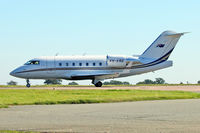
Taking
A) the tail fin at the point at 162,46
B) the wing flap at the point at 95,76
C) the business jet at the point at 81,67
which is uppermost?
the tail fin at the point at 162,46

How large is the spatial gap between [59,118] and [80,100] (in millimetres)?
8662

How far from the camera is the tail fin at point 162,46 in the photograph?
5056 centimetres

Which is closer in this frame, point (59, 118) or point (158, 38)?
point (59, 118)

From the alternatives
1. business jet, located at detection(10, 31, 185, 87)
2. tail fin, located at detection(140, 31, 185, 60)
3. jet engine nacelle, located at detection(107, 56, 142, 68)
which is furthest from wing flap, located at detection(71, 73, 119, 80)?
tail fin, located at detection(140, 31, 185, 60)

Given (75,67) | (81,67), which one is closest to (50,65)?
(75,67)

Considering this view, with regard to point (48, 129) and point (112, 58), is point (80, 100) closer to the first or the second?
point (48, 129)

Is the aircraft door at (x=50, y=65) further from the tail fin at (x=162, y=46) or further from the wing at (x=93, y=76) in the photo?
the tail fin at (x=162, y=46)

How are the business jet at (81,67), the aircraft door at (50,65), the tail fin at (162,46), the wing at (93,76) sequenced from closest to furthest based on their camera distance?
the wing at (93,76) < the business jet at (81,67) < the aircraft door at (50,65) < the tail fin at (162,46)

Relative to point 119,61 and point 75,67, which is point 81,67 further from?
A: point 119,61

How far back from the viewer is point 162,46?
50.8 meters

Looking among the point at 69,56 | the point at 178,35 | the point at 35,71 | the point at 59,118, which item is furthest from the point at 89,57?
the point at 59,118

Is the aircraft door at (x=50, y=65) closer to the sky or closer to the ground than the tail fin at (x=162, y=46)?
closer to the ground

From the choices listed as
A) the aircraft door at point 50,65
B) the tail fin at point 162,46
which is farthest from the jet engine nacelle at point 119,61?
the aircraft door at point 50,65

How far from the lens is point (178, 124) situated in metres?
12.0
